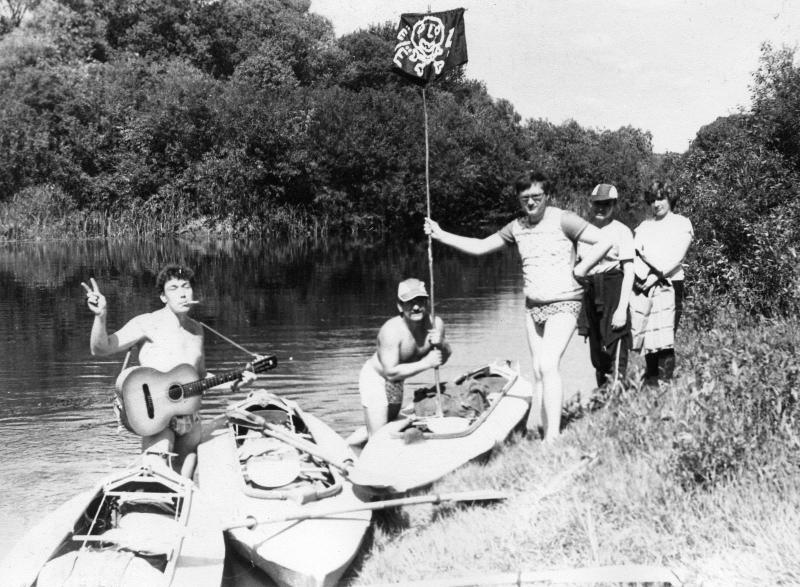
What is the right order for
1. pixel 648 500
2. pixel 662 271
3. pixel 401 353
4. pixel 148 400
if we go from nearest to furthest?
pixel 648 500
pixel 148 400
pixel 401 353
pixel 662 271

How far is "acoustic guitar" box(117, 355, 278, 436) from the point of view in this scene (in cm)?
748

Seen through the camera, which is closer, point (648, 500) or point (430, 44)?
point (648, 500)

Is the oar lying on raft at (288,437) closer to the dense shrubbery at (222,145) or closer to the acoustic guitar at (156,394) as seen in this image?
the acoustic guitar at (156,394)

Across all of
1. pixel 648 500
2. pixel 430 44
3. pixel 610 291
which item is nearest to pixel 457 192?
pixel 430 44

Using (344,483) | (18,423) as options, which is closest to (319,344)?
(18,423)

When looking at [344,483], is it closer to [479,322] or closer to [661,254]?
[661,254]

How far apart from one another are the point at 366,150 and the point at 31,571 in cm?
4623

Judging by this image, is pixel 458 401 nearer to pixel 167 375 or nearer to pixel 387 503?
pixel 387 503

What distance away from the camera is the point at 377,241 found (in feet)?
154

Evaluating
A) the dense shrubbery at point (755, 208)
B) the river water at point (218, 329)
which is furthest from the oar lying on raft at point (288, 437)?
the dense shrubbery at point (755, 208)

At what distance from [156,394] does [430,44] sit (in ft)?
14.9

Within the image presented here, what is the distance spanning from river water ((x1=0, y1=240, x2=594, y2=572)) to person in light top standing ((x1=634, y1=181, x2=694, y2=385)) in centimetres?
408

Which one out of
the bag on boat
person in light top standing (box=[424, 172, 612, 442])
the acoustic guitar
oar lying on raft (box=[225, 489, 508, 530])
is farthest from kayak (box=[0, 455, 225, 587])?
person in light top standing (box=[424, 172, 612, 442])

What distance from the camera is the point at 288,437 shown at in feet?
24.8
